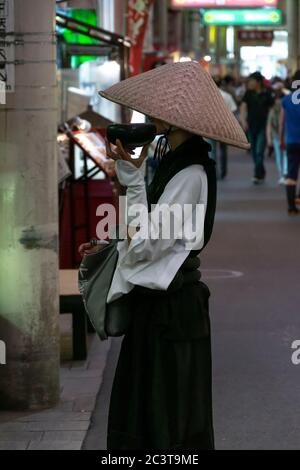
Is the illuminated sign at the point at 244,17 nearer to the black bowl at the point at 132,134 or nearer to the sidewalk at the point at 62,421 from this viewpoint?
the sidewalk at the point at 62,421

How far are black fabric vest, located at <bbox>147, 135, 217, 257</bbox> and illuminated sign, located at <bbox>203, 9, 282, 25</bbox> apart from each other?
37.5 m

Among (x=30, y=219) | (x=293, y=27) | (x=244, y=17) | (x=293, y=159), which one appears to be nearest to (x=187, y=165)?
(x=30, y=219)

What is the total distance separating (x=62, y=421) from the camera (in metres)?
6.44

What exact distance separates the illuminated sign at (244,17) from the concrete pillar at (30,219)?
35.5 m

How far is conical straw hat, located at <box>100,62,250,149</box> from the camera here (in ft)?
14.4

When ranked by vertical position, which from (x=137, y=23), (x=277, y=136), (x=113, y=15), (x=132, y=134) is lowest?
(x=277, y=136)

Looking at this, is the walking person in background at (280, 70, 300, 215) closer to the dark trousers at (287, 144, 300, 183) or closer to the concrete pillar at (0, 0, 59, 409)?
the dark trousers at (287, 144, 300, 183)

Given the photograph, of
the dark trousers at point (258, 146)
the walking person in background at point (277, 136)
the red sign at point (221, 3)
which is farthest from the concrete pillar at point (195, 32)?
the dark trousers at point (258, 146)

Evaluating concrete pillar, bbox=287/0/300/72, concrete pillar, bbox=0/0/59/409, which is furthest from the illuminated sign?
concrete pillar, bbox=0/0/59/409

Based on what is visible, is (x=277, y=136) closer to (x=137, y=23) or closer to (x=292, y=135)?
(x=137, y=23)

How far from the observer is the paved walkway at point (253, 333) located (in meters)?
6.31

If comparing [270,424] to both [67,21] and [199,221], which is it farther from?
[67,21]

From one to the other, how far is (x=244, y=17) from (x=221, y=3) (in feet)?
22.2
